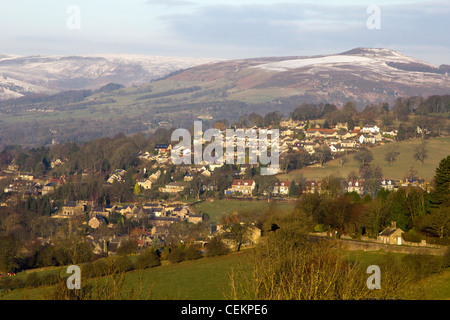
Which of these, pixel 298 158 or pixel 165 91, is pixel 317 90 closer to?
pixel 165 91

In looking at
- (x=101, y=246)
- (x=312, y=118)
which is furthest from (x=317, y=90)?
(x=101, y=246)

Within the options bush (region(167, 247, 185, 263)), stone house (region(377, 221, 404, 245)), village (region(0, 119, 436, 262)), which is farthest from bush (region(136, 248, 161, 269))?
stone house (region(377, 221, 404, 245))

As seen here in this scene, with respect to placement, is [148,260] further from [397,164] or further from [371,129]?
[371,129]

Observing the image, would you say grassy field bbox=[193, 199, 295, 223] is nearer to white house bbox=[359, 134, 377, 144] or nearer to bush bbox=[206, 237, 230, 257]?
bush bbox=[206, 237, 230, 257]

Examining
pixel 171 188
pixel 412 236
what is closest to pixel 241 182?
pixel 171 188

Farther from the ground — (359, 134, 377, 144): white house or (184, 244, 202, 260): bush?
(359, 134, 377, 144): white house
